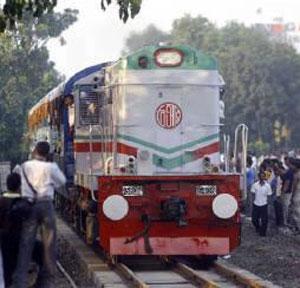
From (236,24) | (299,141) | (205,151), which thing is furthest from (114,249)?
(236,24)

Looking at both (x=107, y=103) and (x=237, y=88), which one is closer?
(x=107, y=103)

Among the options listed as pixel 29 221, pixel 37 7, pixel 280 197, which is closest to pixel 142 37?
pixel 280 197

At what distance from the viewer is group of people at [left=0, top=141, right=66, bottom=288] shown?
11.8m

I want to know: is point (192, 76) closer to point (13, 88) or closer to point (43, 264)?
point (43, 264)

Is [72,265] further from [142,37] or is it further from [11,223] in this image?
[142,37]

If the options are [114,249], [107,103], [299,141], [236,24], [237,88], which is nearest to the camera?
[114,249]

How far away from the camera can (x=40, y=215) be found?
1198 centimetres

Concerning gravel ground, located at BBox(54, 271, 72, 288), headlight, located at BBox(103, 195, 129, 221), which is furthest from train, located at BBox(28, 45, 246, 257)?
gravel ground, located at BBox(54, 271, 72, 288)

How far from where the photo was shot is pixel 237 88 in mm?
66812

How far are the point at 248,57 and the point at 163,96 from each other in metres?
50.7

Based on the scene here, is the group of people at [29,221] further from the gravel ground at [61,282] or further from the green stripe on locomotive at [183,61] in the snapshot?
the green stripe on locomotive at [183,61]

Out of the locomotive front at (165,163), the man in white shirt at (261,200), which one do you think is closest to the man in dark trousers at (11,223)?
the locomotive front at (165,163)

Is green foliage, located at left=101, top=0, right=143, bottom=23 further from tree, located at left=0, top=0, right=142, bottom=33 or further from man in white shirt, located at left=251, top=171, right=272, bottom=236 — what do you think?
man in white shirt, located at left=251, top=171, right=272, bottom=236

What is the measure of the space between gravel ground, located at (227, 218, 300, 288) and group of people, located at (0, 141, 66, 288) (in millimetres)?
4327
